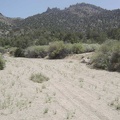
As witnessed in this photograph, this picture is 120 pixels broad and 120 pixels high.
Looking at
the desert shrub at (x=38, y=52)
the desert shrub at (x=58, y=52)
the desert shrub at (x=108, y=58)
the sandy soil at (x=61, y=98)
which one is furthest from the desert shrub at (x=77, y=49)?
the sandy soil at (x=61, y=98)

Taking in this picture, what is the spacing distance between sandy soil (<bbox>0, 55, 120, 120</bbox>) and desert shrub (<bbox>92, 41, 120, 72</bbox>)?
13.3ft

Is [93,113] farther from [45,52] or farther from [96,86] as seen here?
[45,52]

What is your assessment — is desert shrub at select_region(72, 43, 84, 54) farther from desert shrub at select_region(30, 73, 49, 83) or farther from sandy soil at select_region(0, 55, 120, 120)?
desert shrub at select_region(30, 73, 49, 83)

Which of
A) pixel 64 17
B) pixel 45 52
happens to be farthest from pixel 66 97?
pixel 64 17

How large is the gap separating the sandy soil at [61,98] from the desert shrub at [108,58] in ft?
13.3

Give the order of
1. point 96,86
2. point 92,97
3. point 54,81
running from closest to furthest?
point 92,97
point 96,86
point 54,81

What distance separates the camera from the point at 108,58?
76.8 feet

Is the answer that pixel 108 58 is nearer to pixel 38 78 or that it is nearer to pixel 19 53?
pixel 38 78

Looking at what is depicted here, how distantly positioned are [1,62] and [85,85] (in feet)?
32.3

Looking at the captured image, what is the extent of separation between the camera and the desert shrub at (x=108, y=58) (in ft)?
72.6

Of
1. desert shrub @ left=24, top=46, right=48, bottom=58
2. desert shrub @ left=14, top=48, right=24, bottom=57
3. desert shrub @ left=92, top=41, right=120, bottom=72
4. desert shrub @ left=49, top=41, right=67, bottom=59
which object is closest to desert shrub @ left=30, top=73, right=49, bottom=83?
desert shrub @ left=92, top=41, right=120, bottom=72

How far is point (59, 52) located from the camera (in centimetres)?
3584

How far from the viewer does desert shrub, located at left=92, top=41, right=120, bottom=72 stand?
2212 centimetres

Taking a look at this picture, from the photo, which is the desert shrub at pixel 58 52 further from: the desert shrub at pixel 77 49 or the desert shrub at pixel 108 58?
the desert shrub at pixel 108 58
